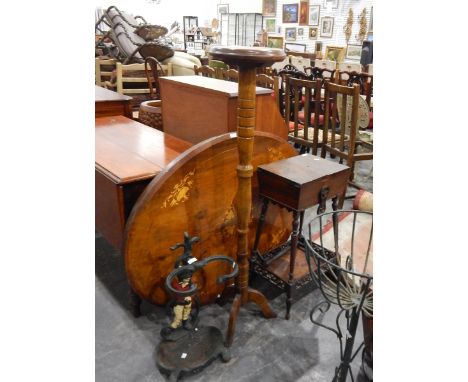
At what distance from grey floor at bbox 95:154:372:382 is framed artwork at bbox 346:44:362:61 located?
662cm

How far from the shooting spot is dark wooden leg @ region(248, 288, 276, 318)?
72.4 inches

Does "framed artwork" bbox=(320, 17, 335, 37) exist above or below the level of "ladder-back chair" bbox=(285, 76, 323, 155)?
above

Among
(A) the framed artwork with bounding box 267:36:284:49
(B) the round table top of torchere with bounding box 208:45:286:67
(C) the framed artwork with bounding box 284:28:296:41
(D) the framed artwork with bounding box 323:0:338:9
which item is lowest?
(B) the round table top of torchere with bounding box 208:45:286:67

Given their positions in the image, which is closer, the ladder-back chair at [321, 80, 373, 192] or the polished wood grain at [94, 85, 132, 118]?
the polished wood grain at [94, 85, 132, 118]

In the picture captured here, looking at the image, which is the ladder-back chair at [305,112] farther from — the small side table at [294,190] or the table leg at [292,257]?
the table leg at [292,257]

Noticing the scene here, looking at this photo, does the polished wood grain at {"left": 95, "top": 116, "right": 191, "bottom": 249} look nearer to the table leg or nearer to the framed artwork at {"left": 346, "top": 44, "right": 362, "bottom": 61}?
the table leg

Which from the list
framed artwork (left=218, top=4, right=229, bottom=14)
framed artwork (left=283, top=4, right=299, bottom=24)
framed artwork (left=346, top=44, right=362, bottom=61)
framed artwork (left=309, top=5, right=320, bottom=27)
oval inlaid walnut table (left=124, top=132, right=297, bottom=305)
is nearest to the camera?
oval inlaid walnut table (left=124, top=132, right=297, bottom=305)

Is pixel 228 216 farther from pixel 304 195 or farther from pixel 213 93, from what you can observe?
pixel 213 93

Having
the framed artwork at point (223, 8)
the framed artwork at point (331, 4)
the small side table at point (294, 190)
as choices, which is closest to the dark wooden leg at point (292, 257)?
the small side table at point (294, 190)

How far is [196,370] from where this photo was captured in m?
1.58

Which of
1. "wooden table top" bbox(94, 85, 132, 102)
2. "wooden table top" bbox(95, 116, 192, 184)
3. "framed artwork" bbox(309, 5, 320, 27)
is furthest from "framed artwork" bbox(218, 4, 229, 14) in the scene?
"wooden table top" bbox(95, 116, 192, 184)

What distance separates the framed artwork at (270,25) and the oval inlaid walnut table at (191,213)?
819cm
